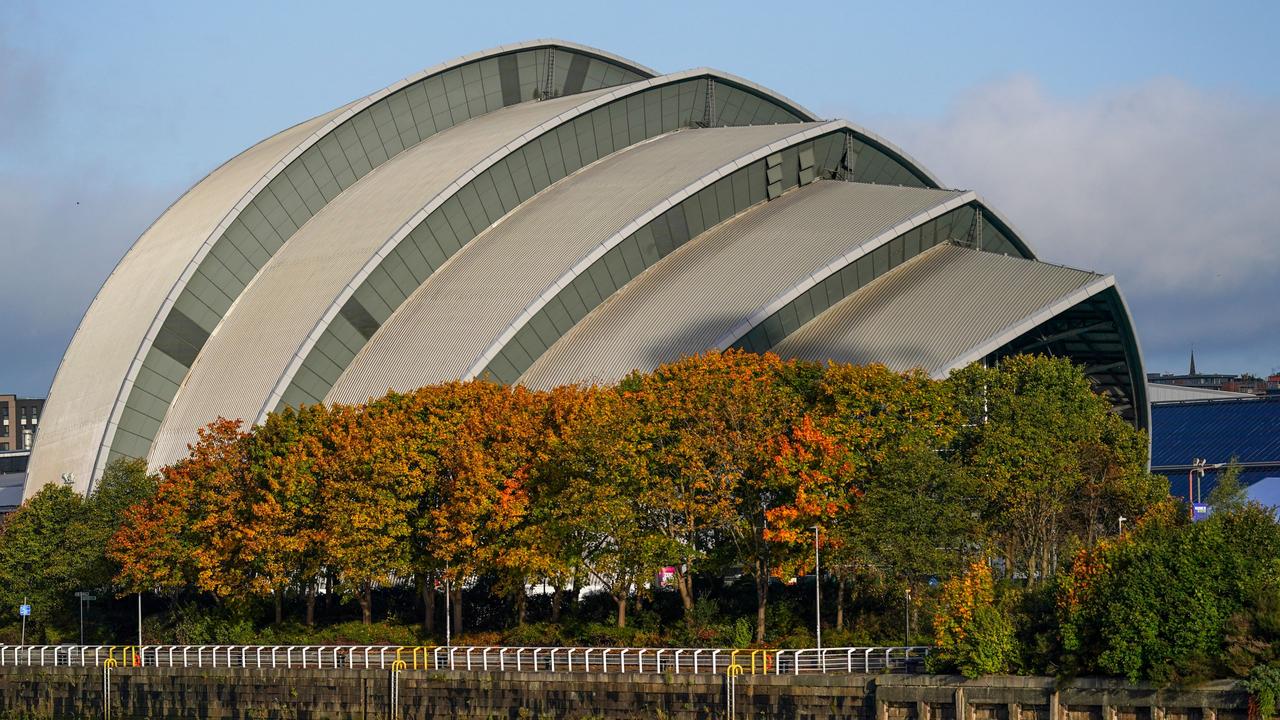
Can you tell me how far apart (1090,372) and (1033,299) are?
12952 millimetres

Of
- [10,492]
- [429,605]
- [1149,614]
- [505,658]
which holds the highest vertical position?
[10,492]

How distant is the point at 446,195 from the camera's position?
262ft

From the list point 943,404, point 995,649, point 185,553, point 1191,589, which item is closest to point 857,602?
point 943,404

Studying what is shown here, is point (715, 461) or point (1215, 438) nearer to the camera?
point (715, 461)

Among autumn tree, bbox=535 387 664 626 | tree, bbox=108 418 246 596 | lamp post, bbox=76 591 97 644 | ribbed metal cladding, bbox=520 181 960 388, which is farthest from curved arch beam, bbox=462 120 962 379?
lamp post, bbox=76 591 97 644

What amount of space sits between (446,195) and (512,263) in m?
4.84

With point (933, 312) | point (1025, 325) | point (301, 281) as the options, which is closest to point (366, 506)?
point (301, 281)

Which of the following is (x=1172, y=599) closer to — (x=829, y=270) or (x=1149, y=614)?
(x=1149, y=614)

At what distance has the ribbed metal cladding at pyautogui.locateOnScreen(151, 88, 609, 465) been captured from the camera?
255 ft

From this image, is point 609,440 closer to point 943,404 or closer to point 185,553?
point 943,404

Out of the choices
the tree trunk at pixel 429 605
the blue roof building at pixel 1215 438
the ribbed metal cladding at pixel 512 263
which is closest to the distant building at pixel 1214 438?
the blue roof building at pixel 1215 438

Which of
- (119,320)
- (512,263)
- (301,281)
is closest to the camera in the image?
(512,263)

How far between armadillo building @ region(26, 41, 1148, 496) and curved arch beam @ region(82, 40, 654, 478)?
12 centimetres

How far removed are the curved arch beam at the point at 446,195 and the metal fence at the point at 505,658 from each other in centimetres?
1477
